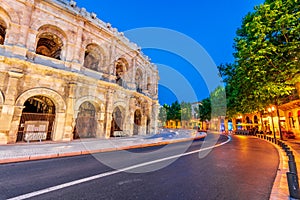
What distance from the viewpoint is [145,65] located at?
71.7ft

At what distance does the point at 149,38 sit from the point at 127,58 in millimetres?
5096

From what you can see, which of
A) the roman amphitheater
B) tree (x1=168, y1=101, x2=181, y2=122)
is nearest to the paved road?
the roman amphitheater

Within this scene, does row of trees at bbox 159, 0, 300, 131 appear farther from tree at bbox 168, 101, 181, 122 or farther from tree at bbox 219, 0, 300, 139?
tree at bbox 168, 101, 181, 122

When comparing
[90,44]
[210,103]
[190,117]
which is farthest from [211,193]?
[190,117]

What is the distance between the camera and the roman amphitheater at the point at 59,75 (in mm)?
9492

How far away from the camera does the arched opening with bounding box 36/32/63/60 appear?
40.6ft

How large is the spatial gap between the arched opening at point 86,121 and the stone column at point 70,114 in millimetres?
2312

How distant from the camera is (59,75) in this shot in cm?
1125

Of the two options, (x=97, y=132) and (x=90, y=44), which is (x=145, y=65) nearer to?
(x=90, y=44)

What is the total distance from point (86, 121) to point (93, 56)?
6.97 meters

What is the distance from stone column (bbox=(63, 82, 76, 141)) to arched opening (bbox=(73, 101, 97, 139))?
231cm

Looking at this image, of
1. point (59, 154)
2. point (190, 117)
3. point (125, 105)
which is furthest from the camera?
point (190, 117)

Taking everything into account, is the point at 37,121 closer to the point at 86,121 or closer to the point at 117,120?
the point at 86,121

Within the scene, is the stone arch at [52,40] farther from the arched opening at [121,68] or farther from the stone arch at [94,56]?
the arched opening at [121,68]
